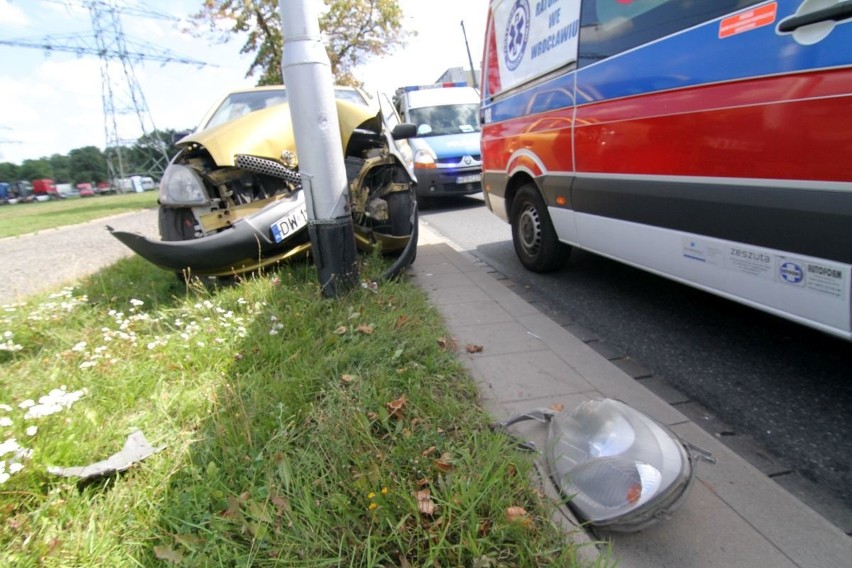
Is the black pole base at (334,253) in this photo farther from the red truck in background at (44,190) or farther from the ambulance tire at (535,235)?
the red truck in background at (44,190)

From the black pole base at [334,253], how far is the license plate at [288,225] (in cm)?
33

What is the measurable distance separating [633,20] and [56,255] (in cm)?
747

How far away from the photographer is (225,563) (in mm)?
1382

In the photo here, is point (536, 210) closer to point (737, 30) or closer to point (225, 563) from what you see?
point (737, 30)

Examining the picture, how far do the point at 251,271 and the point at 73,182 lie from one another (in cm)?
8404

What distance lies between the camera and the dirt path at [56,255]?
195 inches

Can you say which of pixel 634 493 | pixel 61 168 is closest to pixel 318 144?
pixel 634 493

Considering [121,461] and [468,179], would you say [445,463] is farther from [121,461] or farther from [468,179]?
[468,179]

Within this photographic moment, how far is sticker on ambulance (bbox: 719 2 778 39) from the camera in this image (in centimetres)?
192

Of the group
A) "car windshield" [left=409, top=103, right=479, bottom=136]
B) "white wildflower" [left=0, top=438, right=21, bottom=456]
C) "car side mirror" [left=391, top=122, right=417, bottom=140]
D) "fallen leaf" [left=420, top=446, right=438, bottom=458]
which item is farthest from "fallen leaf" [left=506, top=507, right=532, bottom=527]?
"car windshield" [left=409, top=103, right=479, bottom=136]

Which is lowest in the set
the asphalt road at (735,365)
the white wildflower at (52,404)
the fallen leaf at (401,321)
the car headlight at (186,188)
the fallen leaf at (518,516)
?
the asphalt road at (735,365)

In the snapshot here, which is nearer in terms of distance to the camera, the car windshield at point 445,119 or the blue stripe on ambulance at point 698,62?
the blue stripe on ambulance at point 698,62

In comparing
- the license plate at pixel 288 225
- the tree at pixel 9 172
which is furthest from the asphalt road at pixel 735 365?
the tree at pixel 9 172

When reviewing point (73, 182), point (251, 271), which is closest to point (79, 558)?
point (251, 271)
